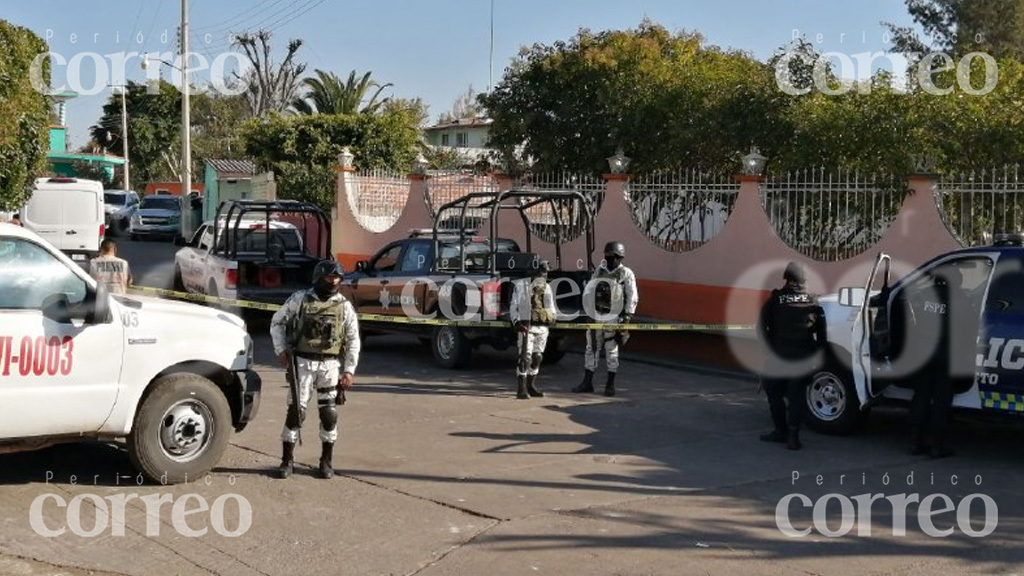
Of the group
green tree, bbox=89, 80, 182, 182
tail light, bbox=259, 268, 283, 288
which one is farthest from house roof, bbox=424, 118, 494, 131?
tail light, bbox=259, 268, 283, 288

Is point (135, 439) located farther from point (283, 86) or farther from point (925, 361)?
point (283, 86)

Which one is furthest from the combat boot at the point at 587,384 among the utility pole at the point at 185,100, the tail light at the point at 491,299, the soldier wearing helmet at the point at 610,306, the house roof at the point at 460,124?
the house roof at the point at 460,124

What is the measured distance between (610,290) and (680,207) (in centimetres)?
444

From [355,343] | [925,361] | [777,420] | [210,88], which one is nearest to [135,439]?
[355,343]

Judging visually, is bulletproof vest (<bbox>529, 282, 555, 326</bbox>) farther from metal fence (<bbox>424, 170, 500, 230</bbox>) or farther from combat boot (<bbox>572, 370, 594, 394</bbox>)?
metal fence (<bbox>424, 170, 500, 230</bbox>)

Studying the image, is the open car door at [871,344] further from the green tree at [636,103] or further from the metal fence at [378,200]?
the metal fence at [378,200]

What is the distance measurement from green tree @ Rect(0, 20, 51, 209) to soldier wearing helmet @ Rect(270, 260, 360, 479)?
7.28m

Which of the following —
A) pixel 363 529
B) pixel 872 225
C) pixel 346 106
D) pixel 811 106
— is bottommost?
pixel 363 529

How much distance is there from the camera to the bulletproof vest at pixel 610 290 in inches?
495

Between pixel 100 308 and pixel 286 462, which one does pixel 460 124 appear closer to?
pixel 286 462

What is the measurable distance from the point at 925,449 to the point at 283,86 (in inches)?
1847

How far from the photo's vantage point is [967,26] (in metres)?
37.1

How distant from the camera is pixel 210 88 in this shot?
218ft

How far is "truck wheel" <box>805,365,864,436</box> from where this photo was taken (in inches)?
402
